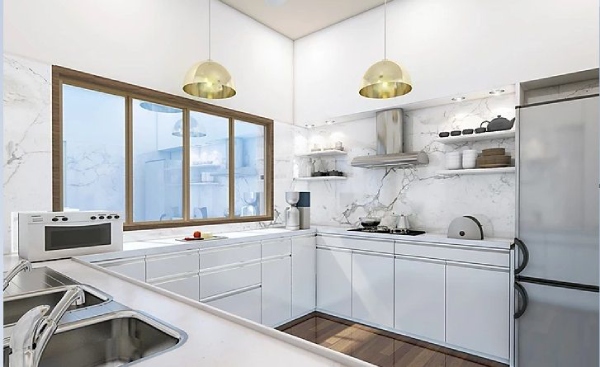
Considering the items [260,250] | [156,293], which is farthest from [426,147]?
[156,293]

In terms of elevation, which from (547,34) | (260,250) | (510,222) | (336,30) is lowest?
(260,250)

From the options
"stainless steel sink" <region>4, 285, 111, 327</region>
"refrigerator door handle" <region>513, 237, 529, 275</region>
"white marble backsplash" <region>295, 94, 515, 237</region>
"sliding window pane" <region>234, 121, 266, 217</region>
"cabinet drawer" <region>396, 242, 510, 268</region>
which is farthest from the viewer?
"sliding window pane" <region>234, 121, 266, 217</region>

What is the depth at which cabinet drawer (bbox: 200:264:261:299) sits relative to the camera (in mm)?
2930

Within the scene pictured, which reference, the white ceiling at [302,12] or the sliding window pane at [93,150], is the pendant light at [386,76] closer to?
the white ceiling at [302,12]

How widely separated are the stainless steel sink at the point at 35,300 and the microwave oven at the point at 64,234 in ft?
2.68

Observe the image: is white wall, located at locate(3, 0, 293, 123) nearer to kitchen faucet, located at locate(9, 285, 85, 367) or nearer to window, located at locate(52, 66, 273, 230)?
window, located at locate(52, 66, 273, 230)

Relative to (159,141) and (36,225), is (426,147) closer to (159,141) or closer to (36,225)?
(159,141)

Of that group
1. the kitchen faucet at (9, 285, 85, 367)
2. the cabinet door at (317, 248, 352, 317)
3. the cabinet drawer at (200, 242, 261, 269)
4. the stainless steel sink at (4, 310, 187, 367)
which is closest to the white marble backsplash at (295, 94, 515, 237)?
the cabinet door at (317, 248, 352, 317)

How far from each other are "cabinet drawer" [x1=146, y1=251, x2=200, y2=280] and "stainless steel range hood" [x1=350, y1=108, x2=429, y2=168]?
80.5 inches

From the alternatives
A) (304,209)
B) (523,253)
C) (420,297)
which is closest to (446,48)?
(523,253)

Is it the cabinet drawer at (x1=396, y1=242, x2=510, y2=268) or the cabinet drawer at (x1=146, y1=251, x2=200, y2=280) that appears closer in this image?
the cabinet drawer at (x1=146, y1=251, x2=200, y2=280)

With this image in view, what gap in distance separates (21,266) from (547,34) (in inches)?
142

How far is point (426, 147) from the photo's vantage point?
12.5 feet

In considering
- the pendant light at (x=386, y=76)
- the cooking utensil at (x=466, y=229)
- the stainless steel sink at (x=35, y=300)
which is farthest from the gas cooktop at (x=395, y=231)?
the stainless steel sink at (x=35, y=300)
